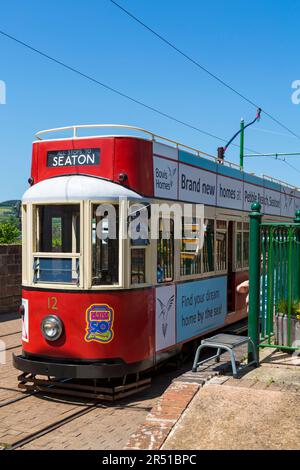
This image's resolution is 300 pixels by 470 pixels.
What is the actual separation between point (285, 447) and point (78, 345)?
3.55 m

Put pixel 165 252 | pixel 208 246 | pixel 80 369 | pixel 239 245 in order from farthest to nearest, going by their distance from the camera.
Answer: pixel 239 245 → pixel 208 246 → pixel 165 252 → pixel 80 369

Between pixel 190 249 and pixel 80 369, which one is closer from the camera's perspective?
pixel 80 369

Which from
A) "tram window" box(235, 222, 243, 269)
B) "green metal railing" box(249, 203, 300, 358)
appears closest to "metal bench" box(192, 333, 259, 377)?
"green metal railing" box(249, 203, 300, 358)

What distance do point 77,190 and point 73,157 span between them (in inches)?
24.7

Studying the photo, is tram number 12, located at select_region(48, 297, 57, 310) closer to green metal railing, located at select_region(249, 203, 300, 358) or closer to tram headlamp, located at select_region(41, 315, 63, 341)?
tram headlamp, located at select_region(41, 315, 63, 341)

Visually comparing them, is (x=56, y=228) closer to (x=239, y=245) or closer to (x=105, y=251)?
(x=105, y=251)

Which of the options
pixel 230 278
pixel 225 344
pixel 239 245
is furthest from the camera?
pixel 239 245

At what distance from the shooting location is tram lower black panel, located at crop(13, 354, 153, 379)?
683cm

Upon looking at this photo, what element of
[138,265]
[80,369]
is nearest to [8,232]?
[138,265]

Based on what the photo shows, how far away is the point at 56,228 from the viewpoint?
7578 mm

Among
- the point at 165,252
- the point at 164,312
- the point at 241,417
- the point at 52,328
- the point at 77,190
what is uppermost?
the point at 77,190

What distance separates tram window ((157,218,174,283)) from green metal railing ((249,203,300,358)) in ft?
5.12
